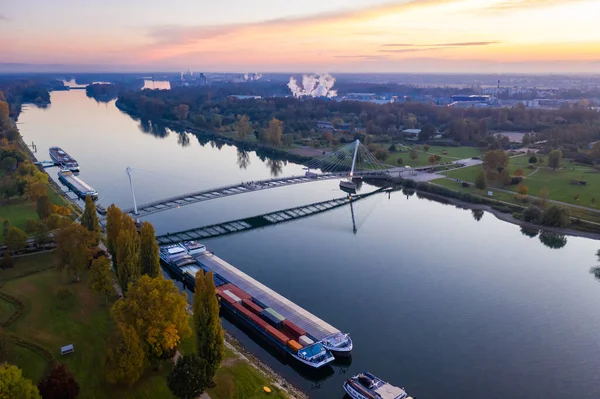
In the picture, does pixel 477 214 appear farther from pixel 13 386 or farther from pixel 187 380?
pixel 13 386

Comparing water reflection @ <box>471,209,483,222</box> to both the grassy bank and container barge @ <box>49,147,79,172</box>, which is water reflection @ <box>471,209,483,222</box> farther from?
container barge @ <box>49,147,79,172</box>

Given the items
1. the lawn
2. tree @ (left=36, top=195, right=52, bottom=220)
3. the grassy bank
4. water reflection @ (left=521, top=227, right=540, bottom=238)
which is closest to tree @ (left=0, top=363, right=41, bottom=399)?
the grassy bank

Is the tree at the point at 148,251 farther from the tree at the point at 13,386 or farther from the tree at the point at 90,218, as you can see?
the tree at the point at 13,386

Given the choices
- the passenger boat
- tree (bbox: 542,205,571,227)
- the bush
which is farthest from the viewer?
the bush

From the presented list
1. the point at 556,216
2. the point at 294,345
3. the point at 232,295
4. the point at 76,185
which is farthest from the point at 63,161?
the point at 556,216

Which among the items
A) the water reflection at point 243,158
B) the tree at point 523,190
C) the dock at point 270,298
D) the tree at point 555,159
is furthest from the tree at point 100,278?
the tree at point 555,159

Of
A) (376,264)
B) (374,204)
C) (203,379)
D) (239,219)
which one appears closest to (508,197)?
(374,204)

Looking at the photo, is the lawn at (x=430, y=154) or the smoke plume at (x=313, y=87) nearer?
the lawn at (x=430, y=154)
